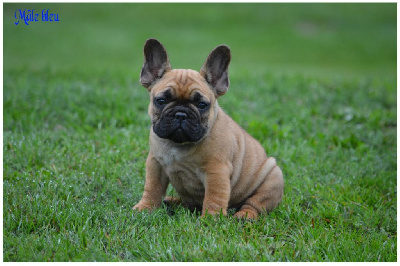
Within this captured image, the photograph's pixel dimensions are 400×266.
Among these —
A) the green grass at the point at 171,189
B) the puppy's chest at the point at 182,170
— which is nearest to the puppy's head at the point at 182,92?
the puppy's chest at the point at 182,170

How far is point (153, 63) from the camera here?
513 cm

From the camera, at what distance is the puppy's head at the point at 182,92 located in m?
4.69

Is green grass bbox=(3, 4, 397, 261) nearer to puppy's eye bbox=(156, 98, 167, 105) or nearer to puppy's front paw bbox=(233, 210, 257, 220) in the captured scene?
puppy's front paw bbox=(233, 210, 257, 220)

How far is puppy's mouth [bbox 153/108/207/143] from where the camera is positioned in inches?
183

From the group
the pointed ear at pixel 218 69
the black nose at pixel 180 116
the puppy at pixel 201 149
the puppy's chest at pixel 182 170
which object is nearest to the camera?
the black nose at pixel 180 116

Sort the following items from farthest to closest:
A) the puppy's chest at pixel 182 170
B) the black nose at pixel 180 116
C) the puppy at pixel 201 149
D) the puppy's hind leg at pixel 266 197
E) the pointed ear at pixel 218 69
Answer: the puppy's hind leg at pixel 266 197 < the pointed ear at pixel 218 69 < the puppy's chest at pixel 182 170 < the puppy at pixel 201 149 < the black nose at pixel 180 116

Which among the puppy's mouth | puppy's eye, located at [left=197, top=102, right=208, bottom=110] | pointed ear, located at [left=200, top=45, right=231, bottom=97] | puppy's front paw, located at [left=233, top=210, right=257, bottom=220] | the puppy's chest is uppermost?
pointed ear, located at [left=200, top=45, right=231, bottom=97]

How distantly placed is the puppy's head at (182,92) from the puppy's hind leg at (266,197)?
38.1 inches

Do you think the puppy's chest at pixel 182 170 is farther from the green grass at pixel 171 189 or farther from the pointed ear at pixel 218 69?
the pointed ear at pixel 218 69

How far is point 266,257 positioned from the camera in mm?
4227

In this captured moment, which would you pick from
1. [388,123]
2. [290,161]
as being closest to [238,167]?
[290,161]

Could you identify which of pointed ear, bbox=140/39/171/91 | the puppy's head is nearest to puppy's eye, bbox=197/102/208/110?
the puppy's head

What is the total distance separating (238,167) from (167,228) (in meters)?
1.05

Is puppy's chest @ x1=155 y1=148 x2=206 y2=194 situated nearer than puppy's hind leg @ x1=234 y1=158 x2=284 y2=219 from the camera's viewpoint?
Yes
